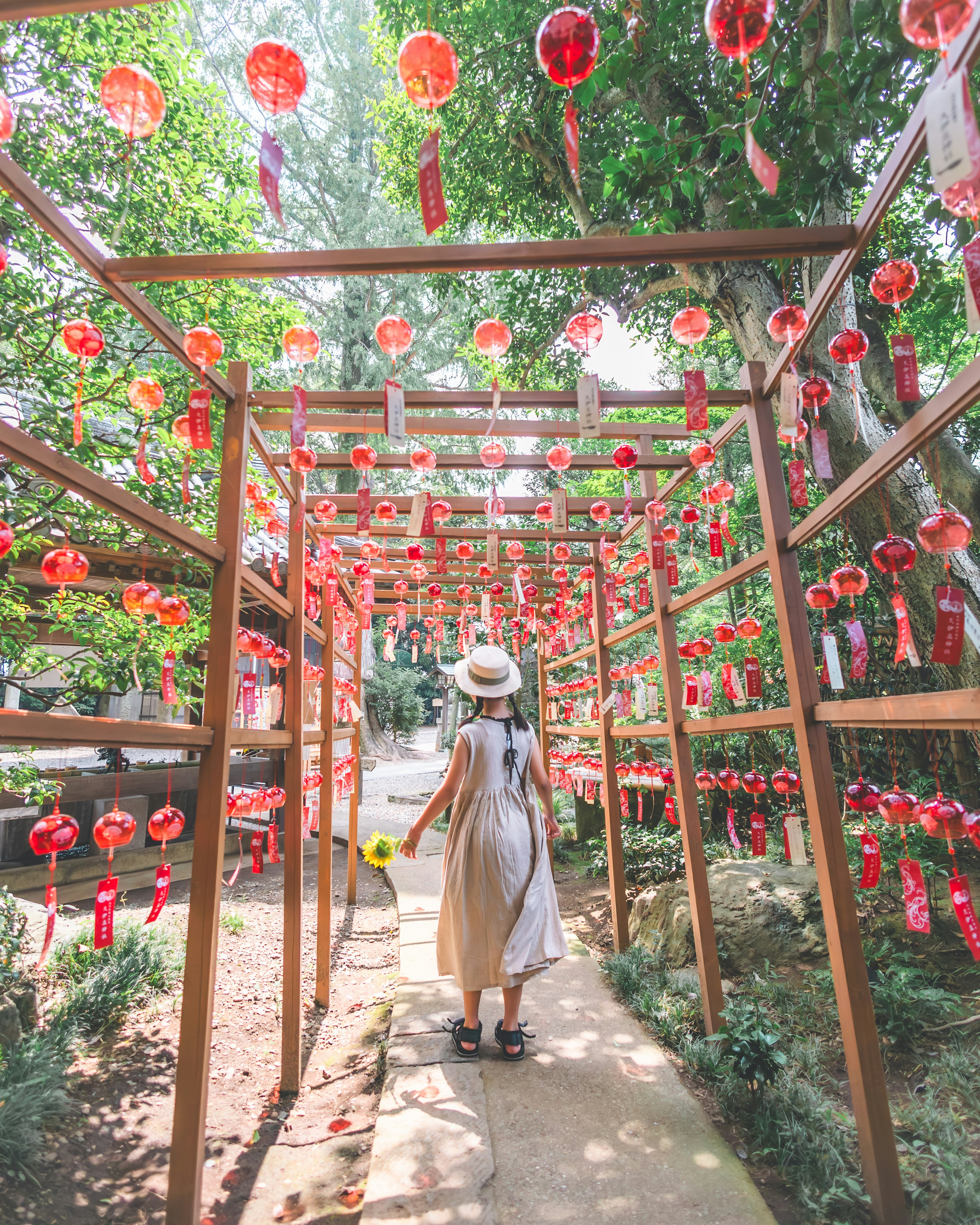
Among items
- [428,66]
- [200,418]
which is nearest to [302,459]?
[200,418]

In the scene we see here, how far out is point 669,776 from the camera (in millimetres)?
4168

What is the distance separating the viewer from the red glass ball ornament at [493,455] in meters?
3.15

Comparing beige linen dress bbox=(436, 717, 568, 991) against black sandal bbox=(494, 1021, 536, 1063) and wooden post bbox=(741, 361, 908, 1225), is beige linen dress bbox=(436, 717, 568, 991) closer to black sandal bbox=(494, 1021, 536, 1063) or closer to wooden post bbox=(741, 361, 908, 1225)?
black sandal bbox=(494, 1021, 536, 1063)

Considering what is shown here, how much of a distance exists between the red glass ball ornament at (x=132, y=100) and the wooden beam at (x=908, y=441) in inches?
74.8

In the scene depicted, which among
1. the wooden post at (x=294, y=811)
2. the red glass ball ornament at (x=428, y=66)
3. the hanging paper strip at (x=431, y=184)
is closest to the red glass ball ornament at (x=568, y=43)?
the red glass ball ornament at (x=428, y=66)

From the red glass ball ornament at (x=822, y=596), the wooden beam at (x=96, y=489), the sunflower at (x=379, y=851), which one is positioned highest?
the wooden beam at (x=96, y=489)

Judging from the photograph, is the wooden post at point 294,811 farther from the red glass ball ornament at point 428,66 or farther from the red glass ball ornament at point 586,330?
the red glass ball ornament at point 428,66

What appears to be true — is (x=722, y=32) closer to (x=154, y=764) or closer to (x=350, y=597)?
(x=350, y=597)

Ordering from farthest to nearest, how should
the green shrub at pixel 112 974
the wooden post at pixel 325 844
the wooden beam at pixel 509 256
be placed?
the wooden post at pixel 325 844
the green shrub at pixel 112 974
the wooden beam at pixel 509 256

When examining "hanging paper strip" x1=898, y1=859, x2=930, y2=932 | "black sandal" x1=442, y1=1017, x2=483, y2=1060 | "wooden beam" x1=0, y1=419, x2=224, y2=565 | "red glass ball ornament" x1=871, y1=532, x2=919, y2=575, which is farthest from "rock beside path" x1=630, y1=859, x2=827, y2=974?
"wooden beam" x1=0, y1=419, x2=224, y2=565

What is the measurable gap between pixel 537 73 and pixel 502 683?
555 centimetres

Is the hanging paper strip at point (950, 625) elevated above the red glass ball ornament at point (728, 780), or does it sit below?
above

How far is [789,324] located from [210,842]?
2.53 m

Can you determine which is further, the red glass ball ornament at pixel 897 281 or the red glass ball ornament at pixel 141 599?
the red glass ball ornament at pixel 141 599
